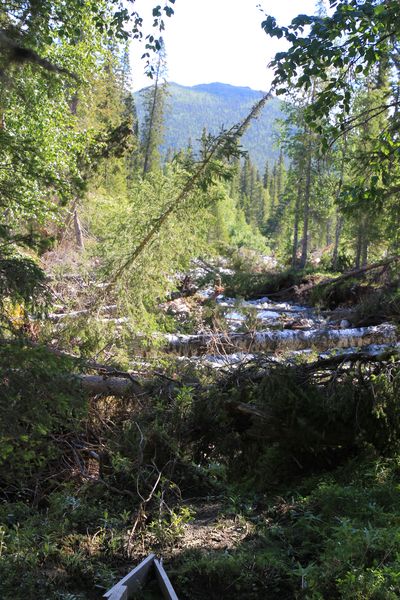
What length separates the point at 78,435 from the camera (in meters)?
6.35

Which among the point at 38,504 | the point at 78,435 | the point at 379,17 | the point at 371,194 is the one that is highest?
the point at 379,17

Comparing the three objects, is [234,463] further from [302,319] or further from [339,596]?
[302,319]

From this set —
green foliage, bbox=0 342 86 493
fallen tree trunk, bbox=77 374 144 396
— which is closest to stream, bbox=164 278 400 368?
fallen tree trunk, bbox=77 374 144 396

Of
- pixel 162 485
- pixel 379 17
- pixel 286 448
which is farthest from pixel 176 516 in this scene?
pixel 379 17

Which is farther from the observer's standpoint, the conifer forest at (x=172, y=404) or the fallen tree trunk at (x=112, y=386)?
the fallen tree trunk at (x=112, y=386)

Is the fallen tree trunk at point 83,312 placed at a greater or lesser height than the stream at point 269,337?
greater

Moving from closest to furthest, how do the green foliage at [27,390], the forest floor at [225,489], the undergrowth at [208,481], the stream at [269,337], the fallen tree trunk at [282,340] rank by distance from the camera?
1. the green foliage at [27,390]
2. the undergrowth at [208,481]
3. the forest floor at [225,489]
4. the stream at [269,337]
5. the fallen tree trunk at [282,340]

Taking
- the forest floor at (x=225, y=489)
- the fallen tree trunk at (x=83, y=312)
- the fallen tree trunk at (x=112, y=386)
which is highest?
the fallen tree trunk at (x=83, y=312)

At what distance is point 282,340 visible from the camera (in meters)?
12.2

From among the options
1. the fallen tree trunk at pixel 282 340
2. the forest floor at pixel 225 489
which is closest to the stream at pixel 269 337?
the fallen tree trunk at pixel 282 340

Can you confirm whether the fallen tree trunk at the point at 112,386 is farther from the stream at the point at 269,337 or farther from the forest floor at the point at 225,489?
the stream at the point at 269,337

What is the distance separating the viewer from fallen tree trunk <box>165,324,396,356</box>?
439 inches

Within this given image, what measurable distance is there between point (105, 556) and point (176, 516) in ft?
2.38

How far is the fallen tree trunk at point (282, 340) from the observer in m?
11.2
